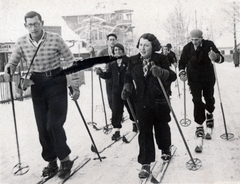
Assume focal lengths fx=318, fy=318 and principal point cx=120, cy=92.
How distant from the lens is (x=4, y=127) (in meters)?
6.05

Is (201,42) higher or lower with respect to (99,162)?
higher

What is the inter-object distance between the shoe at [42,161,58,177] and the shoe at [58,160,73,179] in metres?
0.13

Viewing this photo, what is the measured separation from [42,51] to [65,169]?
4.59 ft

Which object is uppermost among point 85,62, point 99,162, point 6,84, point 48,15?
point 48,15

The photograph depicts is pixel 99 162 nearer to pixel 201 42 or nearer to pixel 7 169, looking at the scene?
pixel 7 169

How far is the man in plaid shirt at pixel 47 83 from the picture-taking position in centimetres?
367

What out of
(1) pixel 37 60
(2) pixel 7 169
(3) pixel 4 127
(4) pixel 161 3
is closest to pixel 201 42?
(4) pixel 161 3

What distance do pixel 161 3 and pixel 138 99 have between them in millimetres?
1668

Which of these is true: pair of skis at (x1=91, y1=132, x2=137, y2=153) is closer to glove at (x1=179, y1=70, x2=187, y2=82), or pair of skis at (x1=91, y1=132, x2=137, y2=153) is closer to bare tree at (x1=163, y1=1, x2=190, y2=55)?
glove at (x1=179, y1=70, x2=187, y2=82)

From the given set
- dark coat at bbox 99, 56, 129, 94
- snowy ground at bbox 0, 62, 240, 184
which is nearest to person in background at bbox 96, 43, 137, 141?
dark coat at bbox 99, 56, 129, 94

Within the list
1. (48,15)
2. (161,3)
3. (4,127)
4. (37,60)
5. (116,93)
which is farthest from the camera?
(4,127)

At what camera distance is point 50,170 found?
379 cm

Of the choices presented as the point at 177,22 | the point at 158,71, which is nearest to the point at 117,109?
the point at 158,71

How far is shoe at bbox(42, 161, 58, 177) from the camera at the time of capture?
3735mm
